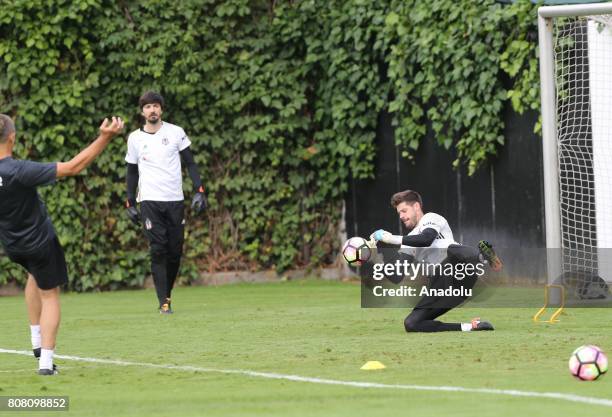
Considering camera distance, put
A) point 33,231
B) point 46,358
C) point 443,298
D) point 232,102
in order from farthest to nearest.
Result: point 232,102, point 443,298, point 33,231, point 46,358

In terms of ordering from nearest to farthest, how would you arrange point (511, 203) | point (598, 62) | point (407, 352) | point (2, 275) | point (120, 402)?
point (120, 402) → point (407, 352) → point (598, 62) → point (511, 203) → point (2, 275)

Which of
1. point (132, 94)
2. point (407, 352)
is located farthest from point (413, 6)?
point (407, 352)

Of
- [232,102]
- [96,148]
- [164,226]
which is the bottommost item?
[164,226]

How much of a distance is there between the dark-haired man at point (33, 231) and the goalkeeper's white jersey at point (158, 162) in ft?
15.5

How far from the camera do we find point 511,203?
1544 cm

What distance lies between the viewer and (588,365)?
7.25m

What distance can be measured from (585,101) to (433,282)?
4367 millimetres

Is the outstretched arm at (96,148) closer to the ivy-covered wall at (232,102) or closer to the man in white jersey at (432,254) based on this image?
the man in white jersey at (432,254)

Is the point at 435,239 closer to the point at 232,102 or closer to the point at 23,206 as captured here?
the point at 23,206

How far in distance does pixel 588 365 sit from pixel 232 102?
10.7m

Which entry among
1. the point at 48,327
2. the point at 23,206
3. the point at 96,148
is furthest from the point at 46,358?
the point at 96,148

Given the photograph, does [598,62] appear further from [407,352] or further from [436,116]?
[407,352]

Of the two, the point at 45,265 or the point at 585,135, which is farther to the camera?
the point at 585,135

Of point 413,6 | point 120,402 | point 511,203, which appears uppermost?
point 413,6
